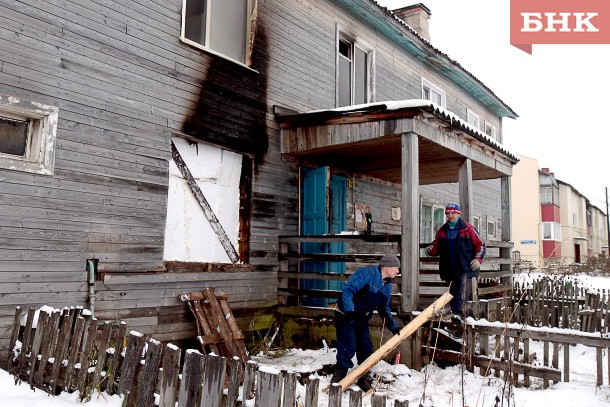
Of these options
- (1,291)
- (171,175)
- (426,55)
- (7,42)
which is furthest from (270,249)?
(426,55)

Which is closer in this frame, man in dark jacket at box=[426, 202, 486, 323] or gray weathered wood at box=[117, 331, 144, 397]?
gray weathered wood at box=[117, 331, 144, 397]

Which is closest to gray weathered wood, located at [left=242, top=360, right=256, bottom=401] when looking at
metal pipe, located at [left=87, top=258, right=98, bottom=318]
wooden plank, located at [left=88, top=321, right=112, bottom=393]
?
wooden plank, located at [left=88, top=321, right=112, bottom=393]

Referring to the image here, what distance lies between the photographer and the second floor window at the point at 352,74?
1160cm

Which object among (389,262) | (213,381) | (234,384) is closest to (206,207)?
(389,262)

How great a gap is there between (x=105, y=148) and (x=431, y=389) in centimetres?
523

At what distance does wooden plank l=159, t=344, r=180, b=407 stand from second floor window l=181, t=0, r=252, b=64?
5477 mm

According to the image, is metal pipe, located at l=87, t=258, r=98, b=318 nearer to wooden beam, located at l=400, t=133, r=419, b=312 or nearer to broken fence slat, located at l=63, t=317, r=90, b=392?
broken fence slat, located at l=63, t=317, r=90, b=392

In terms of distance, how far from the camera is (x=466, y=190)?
9.81 meters

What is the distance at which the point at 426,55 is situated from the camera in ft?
46.6

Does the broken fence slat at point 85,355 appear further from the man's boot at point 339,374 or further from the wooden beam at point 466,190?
the wooden beam at point 466,190

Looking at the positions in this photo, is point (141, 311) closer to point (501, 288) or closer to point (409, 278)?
point (409, 278)

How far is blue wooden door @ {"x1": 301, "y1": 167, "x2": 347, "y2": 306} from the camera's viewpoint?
946cm

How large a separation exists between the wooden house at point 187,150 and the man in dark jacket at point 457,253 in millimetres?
446

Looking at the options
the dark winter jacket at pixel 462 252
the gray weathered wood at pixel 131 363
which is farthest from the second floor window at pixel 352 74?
the gray weathered wood at pixel 131 363
